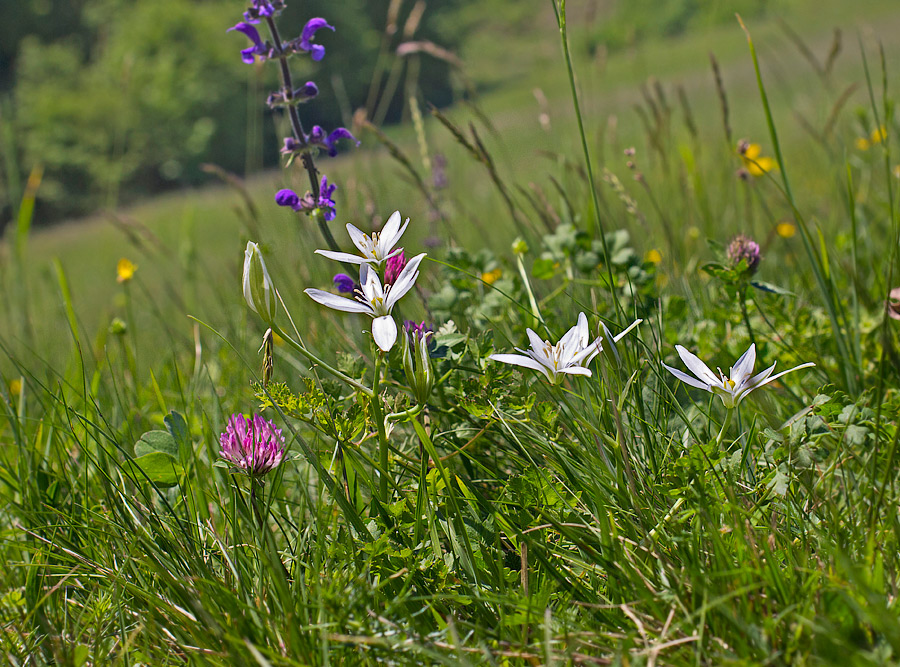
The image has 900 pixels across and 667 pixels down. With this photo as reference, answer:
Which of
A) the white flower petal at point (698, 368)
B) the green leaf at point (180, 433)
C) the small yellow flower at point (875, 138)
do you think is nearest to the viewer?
the white flower petal at point (698, 368)

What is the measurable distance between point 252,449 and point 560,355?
0.45 meters

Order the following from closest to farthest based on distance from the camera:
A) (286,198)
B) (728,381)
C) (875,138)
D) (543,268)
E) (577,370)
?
(577,370), (728,381), (286,198), (543,268), (875,138)

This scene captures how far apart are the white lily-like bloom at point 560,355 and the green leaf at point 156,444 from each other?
0.71 metres

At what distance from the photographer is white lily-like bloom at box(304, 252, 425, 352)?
2.62 feet

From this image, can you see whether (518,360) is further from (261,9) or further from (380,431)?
(261,9)

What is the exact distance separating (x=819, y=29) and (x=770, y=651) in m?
22.6

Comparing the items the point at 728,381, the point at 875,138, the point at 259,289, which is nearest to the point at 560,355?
the point at 728,381

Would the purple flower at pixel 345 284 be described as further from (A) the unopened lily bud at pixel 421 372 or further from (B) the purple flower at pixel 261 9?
(B) the purple flower at pixel 261 9

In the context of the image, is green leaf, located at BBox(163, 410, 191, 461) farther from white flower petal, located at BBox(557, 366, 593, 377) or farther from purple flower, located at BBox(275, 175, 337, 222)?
white flower petal, located at BBox(557, 366, 593, 377)

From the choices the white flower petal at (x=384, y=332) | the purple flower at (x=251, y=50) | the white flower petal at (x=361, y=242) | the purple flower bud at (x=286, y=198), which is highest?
the purple flower at (x=251, y=50)

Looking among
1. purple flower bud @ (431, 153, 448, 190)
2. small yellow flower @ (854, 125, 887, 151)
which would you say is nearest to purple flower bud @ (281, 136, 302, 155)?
small yellow flower @ (854, 125, 887, 151)

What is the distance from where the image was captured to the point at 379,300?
0.86 m

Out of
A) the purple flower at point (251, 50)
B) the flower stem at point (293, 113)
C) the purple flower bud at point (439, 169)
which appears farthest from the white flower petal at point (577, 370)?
the purple flower bud at point (439, 169)

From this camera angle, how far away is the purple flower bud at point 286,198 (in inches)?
45.2
